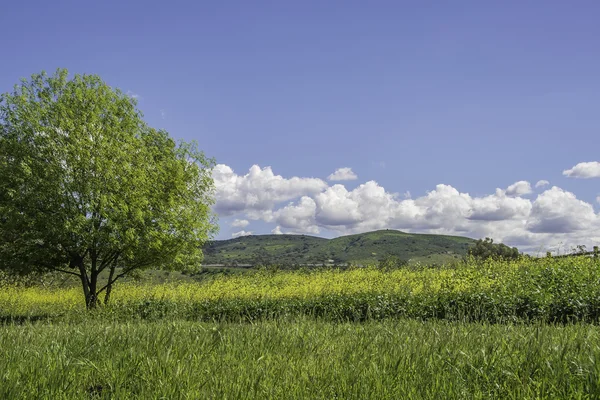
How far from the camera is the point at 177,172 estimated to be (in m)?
20.5

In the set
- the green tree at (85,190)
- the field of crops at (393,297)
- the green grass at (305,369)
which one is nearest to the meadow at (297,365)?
the green grass at (305,369)

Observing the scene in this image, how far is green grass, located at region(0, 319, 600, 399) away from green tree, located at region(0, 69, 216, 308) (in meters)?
12.9

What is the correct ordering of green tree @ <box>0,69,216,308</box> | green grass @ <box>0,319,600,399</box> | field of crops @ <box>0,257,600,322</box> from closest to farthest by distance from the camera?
green grass @ <box>0,319,600,399</box>
field of crops @ <box>0,257,600,322</box>
green tree @ <box>0,69,216,308</box>

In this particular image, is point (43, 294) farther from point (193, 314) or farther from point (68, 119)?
point (193, 314)

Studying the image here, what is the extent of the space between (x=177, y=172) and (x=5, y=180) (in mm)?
6385

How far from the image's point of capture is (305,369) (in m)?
4.22

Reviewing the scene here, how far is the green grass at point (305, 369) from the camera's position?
3637mm

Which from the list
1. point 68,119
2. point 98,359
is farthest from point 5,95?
point 98,359

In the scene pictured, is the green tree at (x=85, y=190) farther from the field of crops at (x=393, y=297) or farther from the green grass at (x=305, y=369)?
the green grass at (x=305, y=369)

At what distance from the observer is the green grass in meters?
3.64

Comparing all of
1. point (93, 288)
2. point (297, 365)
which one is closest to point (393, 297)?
point (297, 365)

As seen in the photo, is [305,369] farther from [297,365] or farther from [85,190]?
[85,190]

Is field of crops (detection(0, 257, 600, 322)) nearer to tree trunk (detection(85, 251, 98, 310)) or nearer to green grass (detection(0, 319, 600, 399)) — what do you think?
tree trunk (detection(85, 251, 98, 310))

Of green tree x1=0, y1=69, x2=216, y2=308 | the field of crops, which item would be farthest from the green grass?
green tree x1=0, y1=69, x2=216, y2=308
